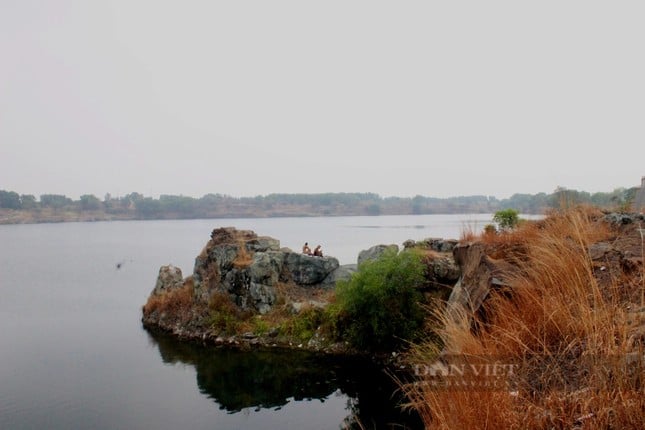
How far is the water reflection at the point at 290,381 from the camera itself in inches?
569

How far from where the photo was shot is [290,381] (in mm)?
17703

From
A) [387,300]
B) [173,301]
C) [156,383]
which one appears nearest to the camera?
[156,383]

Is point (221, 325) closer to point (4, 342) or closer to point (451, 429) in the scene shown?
point (4, 342)

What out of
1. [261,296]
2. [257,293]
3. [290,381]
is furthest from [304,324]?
[290,381]

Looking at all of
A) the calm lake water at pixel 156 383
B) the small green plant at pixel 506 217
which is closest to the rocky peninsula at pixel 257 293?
the calm lake water at pixel 156 383

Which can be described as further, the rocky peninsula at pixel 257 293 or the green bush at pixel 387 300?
the rocky peninsula at pixel 257 293

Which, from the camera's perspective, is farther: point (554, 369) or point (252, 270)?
point (252, 270)

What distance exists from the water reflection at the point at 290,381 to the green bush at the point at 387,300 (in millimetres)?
1461

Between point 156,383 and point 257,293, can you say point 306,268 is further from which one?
point 156,383

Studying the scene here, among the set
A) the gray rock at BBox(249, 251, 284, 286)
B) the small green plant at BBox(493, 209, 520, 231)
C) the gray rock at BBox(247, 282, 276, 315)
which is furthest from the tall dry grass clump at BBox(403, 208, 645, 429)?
the gray rock at BBox(249, 251, 284, 286)

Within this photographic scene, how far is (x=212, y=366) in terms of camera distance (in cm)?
1978

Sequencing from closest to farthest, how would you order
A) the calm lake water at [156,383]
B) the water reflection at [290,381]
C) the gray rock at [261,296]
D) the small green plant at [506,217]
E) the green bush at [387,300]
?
the calm lake water at [156,383]
the water reflection at [290,381]
the green bush at [387,300]
the small green plant at [506,217]
the gray rock at [261,296]

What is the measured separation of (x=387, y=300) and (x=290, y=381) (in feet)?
17.6

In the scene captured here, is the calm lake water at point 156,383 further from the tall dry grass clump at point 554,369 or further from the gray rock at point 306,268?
the tall dry grass clump at point 554,369
